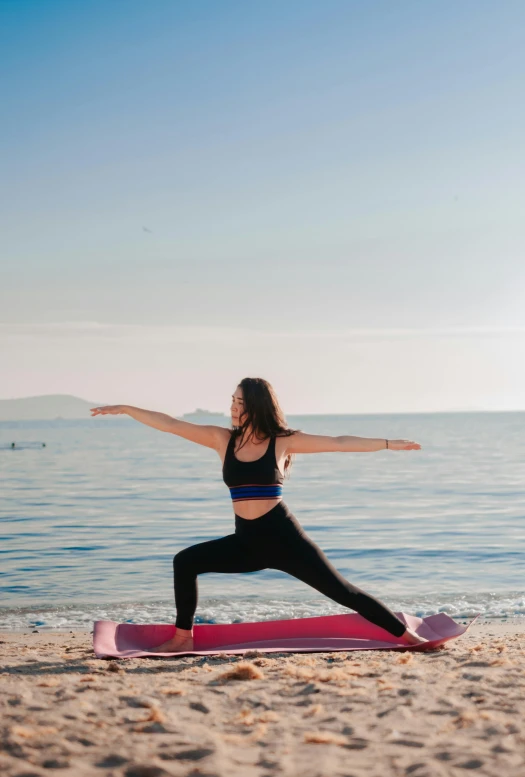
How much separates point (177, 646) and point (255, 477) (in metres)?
1.43

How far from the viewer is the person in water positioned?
574cm

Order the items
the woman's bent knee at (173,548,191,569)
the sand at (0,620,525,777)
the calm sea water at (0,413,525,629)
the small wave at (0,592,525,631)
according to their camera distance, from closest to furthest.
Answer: the sand at (0,620,525,777) < the woman's bent knee at (173,548,191,569) < the small wave at (0,592,525,631) < the calm sea water at (0,413,525,629)

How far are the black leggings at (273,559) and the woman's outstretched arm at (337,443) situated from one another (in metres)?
0.46

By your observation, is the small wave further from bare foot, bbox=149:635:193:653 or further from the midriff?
the midriff

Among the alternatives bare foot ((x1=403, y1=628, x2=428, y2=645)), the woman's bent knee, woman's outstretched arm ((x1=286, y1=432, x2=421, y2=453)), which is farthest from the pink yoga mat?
woman's outstretched arm ((x1=286, y1=432, x2=421, y2=453))

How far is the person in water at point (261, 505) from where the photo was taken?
574 centimetres

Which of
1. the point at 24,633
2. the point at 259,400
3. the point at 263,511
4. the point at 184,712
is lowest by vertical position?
the point at 24,633

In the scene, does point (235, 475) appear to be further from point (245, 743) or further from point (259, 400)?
point (245, 743)

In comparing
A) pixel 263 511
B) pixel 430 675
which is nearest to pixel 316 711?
pixel 430 675

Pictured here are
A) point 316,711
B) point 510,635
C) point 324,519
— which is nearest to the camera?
point 316,711

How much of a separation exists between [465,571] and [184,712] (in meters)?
8.04

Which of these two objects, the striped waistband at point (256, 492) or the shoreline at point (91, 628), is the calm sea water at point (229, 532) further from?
the striped waistband at point (256, 492)

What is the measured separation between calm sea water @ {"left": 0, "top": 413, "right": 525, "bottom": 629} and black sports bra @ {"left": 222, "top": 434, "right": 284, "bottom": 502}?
3.44 m

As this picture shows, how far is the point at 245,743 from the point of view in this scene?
12.4 ft
